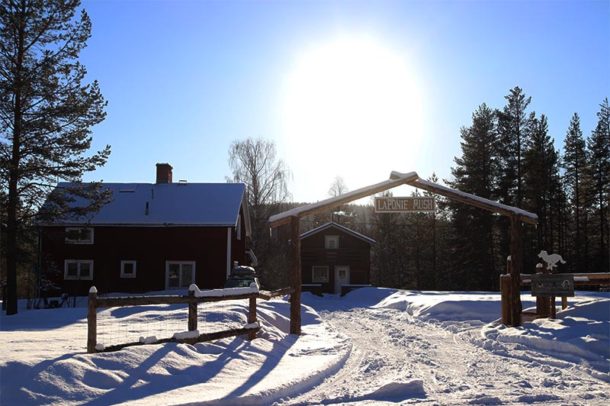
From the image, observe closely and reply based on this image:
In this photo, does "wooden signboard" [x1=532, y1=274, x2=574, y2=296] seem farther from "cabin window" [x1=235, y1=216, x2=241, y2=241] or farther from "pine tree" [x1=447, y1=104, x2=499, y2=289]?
"pine tree" [x1=447, y1=104, x2=499, y2=289]

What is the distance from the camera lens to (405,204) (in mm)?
15656

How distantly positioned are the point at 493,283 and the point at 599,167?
1259cm

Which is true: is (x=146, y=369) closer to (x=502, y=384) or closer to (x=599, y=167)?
(x=502, y=384)

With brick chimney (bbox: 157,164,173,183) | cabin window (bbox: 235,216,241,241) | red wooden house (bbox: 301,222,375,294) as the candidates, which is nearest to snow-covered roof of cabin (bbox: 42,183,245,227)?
brick chimney (bbox: 157,164,173,183)

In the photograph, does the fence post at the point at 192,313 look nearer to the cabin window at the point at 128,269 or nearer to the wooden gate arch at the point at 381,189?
the wooden gate arch at the point at 381,189

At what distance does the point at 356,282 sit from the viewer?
4416 centimetres

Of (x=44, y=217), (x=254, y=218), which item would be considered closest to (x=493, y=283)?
(x=254, y=218)

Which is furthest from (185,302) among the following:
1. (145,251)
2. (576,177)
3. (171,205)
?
(576,177)

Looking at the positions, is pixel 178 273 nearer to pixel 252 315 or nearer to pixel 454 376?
pixel 252 315

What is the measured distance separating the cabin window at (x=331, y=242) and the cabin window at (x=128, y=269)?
16.6 meters

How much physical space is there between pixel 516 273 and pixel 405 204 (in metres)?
3.44

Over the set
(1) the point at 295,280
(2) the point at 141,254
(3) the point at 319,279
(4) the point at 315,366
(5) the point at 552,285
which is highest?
(2) the point at 141,254

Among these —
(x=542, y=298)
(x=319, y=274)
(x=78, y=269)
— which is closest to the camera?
(x=542, y=298)

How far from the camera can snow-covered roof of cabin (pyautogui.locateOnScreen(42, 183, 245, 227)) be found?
32312mm
